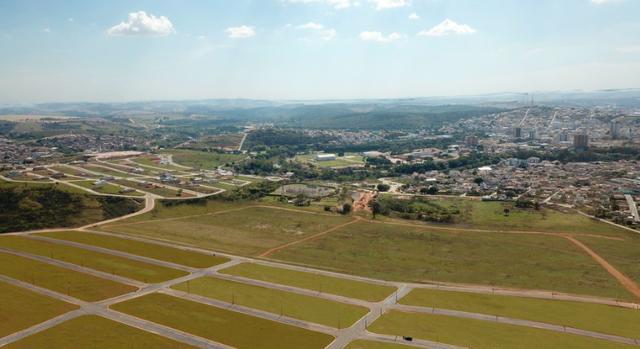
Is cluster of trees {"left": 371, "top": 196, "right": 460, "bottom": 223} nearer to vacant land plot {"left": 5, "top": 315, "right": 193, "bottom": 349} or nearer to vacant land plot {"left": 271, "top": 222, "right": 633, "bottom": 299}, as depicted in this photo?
vacant land plot {"left": 271, "top": 222, "right": 633, "bottom": 299}

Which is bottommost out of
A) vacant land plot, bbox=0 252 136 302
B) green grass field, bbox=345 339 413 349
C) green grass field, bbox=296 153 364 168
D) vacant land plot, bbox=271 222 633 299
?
vacant land plot, bbox=271 222 633 299

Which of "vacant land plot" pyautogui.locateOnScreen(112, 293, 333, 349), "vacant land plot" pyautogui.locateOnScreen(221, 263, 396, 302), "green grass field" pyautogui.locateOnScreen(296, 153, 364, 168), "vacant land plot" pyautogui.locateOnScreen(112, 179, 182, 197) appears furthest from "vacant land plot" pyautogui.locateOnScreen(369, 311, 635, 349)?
"green grass field" pyautogui.locateOnScreen(296, 153, 364, 168)

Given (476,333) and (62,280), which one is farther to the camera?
(62,280)

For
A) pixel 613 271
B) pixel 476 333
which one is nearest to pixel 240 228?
pixel 476 333

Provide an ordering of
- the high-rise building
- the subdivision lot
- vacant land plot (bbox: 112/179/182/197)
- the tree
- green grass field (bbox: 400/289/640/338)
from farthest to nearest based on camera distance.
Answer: the high-rise building < the tree < vacant land plot (bbox: 112/179/182/197) < the subdivision lot < green grass field (bbox: 400/289/640/338)

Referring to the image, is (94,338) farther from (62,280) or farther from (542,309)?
(542,309)

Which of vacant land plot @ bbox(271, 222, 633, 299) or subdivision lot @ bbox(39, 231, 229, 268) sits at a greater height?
subdivision lot @ bbox(39, 231, 229, 268)

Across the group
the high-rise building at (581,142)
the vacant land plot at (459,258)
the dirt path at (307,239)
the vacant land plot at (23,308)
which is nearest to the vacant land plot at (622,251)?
the vacant land plot at (459,258)
